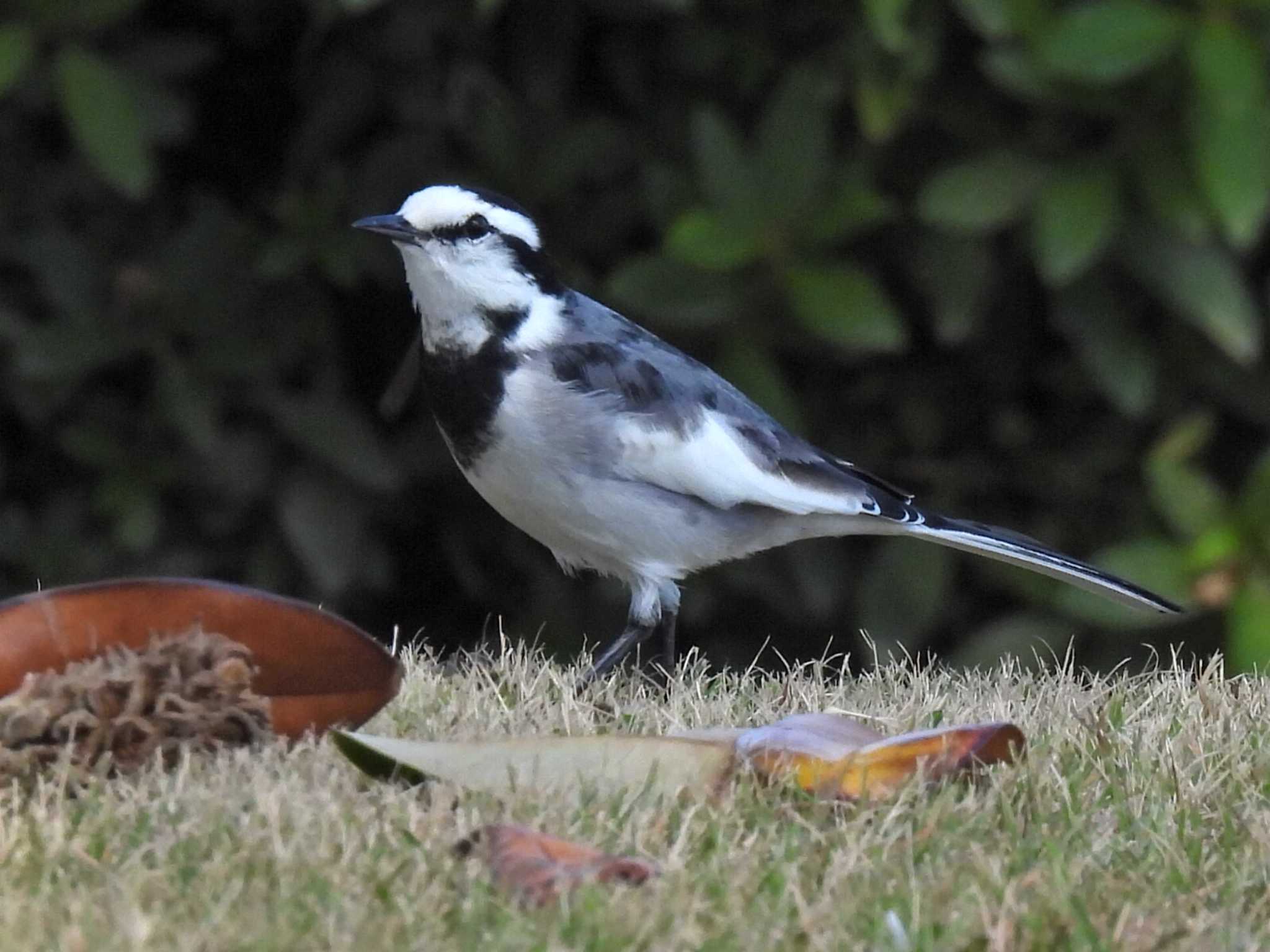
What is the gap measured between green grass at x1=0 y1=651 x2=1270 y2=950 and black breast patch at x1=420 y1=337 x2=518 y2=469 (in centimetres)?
82

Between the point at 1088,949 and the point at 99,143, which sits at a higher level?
the point at 99,143

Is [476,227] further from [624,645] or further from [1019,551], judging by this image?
[1019,551]

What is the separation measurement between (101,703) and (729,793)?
2.64ft

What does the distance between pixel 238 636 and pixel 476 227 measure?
115 cm

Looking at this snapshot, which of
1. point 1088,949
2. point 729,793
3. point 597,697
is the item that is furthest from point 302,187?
point 1088,949

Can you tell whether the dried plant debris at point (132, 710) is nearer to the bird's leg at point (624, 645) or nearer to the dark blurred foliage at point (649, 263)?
the bird's leg at point (624, 645)

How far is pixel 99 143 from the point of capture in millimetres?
4203

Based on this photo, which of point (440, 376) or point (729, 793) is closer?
point (729, 793)

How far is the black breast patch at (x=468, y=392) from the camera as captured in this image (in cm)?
373

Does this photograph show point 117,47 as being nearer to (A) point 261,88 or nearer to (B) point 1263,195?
(A) point 261,88

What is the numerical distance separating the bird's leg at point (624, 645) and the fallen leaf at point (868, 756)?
82cm

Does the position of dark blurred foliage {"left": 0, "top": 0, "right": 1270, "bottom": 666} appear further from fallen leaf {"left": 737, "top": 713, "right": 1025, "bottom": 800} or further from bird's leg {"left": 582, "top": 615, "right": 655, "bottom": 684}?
fallen leaf {"left": 737, "top": 713, "right": 1025, "bottom": 800}

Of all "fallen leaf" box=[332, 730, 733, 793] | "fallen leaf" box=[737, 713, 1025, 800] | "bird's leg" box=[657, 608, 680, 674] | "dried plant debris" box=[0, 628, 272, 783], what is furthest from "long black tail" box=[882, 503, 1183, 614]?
"dried plant debris" box=[0, 628, 272, 783]

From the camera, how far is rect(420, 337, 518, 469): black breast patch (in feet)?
12.2
